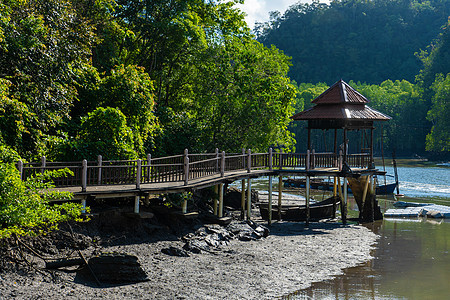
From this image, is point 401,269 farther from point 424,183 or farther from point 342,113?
point 424,183

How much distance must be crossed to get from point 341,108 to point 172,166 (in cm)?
1191

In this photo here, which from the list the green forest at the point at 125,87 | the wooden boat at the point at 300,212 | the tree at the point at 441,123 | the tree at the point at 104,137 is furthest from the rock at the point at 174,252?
the tree at the point at 441,123

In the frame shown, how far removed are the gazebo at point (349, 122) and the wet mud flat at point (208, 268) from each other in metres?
5.40

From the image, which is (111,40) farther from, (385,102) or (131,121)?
(385,102)

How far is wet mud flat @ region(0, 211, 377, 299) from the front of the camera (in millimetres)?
13930

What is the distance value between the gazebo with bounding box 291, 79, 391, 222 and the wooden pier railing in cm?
50

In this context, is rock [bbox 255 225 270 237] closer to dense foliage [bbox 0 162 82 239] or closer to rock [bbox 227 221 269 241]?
rock [bbox 227 221 269 241]

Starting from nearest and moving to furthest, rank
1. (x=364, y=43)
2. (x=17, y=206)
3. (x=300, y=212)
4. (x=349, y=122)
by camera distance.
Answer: (x=17, y=206)
(x=300, y=212)
(x=349, y=122)
(x=364, y=43)

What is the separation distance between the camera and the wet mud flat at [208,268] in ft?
45.7

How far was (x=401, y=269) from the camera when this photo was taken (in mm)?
19453

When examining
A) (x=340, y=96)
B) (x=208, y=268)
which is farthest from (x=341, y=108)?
(x=208, y=268)

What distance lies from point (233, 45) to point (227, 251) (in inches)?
667

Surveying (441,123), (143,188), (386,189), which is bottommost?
(386,189)

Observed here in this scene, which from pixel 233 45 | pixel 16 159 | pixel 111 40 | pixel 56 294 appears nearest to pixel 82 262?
pixel 56 294
